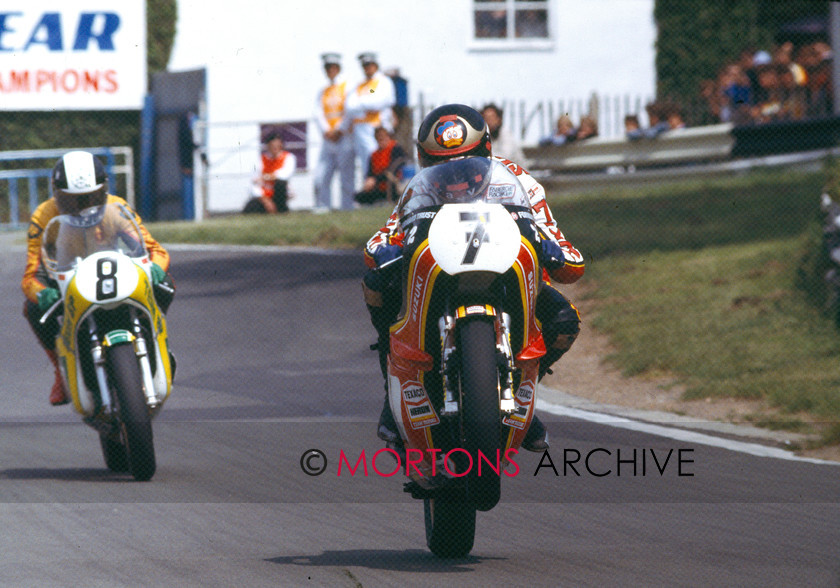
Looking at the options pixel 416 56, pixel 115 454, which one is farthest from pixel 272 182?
pixel 115 454

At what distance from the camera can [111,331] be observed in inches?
305

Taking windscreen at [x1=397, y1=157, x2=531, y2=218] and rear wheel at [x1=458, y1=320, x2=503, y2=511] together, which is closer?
rear wheel at [x1=458, y1=320, x2=503, y2=511]

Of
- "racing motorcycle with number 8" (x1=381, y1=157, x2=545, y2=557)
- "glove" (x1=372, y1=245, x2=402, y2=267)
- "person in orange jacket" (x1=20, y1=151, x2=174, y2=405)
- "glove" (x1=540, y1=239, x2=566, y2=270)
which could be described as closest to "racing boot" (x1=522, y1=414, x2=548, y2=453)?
"racing motorcycle with number 8" (x1=381, y1=157, x2=545, y2=557)

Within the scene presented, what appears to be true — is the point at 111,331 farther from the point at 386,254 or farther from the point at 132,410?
the point at 386,254

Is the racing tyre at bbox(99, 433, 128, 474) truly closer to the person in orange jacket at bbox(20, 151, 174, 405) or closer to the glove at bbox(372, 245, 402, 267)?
the person in orange jacket at bbox(20, 151, 174, 405)

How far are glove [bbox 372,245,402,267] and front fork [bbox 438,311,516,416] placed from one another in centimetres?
41

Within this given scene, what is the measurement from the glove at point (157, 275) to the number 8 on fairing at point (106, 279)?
1.14ft

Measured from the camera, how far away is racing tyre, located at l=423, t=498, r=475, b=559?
5.73 metres

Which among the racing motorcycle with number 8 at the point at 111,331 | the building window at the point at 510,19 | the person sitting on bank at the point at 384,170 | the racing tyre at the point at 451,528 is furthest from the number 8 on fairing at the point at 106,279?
the building window at the point at 510,19

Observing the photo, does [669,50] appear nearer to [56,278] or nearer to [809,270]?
[809,270]

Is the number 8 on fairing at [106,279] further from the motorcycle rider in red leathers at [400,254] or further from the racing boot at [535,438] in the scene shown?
the racing boot at [535,438]

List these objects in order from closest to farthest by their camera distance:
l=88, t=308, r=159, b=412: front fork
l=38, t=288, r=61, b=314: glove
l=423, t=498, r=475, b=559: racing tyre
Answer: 1. l=423, t=498, r=475, b=559: racing tyre
2. l=88, t=308, r=159, b=412: front fork
3. l=38, t=288, r=61, b=314: glove

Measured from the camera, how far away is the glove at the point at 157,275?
8.16 m

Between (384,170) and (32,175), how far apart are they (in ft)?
26.7
